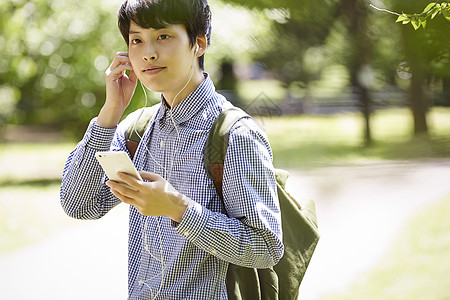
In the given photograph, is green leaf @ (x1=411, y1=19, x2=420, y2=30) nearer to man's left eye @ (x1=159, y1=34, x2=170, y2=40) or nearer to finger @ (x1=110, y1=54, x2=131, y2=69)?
man's left eye @ (x1=159, y1=34, x2=170, y2=40)

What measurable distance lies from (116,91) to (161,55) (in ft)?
0.68

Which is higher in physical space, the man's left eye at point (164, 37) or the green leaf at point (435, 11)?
the man's left eye at point (164, 37)

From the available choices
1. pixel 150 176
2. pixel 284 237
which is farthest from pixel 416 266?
pixel 150 176

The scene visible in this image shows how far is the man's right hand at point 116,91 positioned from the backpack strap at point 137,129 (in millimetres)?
66

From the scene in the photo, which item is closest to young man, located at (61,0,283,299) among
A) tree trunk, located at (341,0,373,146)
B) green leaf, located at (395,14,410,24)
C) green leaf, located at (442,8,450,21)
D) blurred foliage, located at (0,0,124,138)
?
tree trunk, located at (341,0,373,146)

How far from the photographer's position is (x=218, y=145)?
1587 mm

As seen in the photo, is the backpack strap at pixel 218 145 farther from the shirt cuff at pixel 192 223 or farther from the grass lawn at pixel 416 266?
the grass lawn at pixel 416 266

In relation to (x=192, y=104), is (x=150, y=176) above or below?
below

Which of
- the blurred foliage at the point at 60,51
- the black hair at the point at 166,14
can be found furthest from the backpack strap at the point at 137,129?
the blurred foliage at the point at 60,51

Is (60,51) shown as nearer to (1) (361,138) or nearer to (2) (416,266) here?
(2) (416,266)

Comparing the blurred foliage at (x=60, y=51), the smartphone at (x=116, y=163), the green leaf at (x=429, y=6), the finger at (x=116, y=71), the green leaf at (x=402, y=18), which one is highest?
the blurred foliage at (x=60, y=51)

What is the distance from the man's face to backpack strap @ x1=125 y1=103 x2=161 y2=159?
6.8 inches

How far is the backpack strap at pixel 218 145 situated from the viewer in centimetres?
158

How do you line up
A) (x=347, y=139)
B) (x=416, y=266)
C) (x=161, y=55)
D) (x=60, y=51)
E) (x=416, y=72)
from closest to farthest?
(x=416, y=72)
(x=347, y=139)
(x=161, y=55)
(x=416, y=266)
(x=60, y=51)
